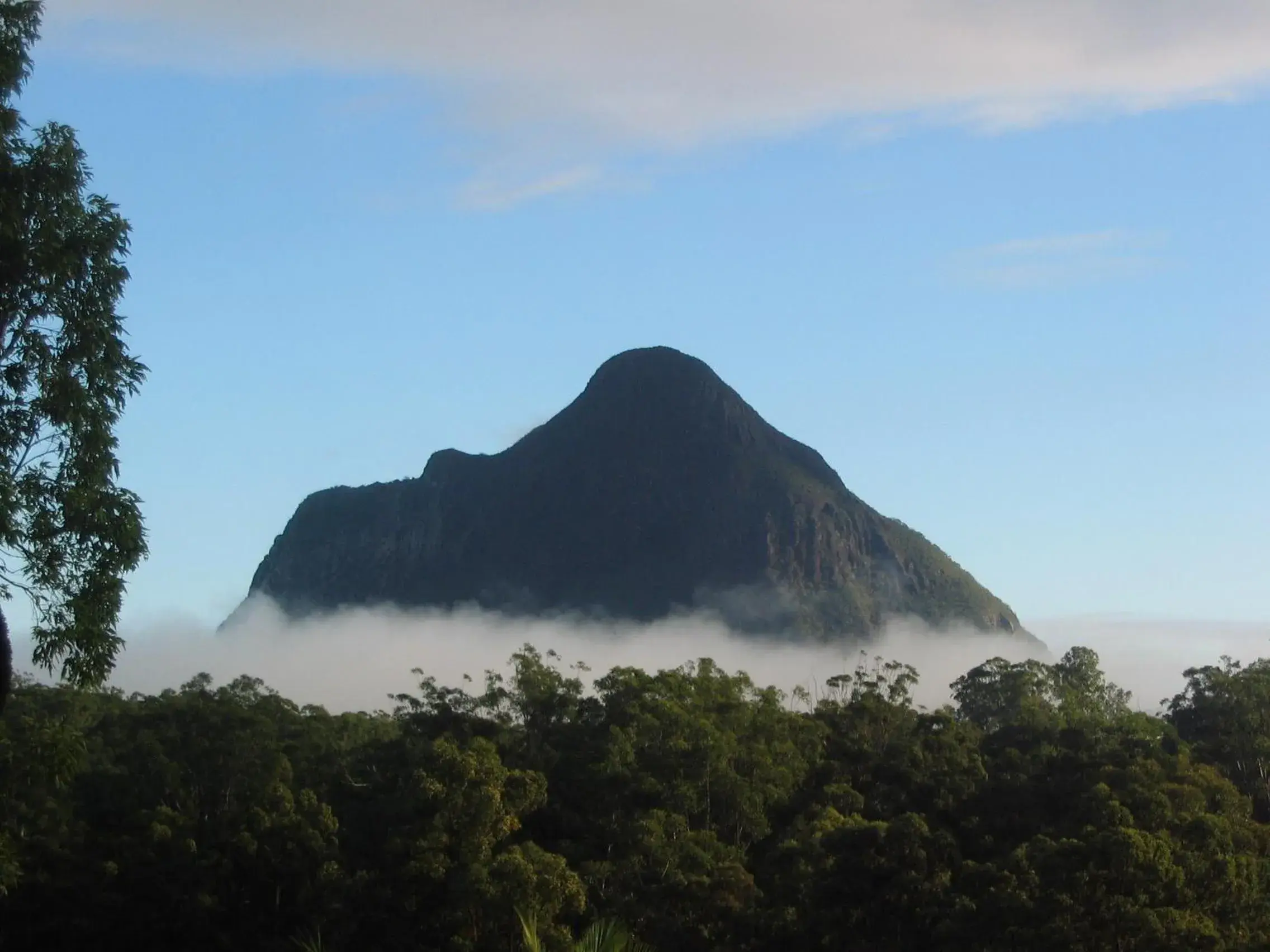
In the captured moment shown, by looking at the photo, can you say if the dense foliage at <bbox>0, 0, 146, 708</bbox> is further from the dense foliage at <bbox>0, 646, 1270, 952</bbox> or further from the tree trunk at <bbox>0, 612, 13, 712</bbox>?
the dense foliage at <bbox>0, 646, 1270, 952</bbox>

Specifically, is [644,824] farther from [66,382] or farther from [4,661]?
[4,661]

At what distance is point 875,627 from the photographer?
186 metres

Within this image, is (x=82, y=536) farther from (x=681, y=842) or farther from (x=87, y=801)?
(x=87, y=801)

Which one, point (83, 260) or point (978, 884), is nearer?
point (83, 260)

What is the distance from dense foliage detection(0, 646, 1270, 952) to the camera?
3095 centimetres

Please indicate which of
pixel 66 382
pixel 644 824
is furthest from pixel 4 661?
pixel 644 824

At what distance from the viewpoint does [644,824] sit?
37469 millimetres

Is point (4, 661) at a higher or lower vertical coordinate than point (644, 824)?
higher

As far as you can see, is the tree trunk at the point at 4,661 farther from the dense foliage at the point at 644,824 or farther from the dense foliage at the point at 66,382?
the dense foliage at the point at 644,824

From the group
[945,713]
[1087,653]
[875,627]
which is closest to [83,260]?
[945,713]

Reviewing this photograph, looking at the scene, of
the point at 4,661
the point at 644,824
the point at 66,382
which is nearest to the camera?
the point at 4,661

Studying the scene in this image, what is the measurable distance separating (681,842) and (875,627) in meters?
152

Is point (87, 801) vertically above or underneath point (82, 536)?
underneath

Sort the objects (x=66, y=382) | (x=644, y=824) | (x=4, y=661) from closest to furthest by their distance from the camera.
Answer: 1. (x=4, y=661)
2. (x=66, y=382)
3. (x=644, y=824)
